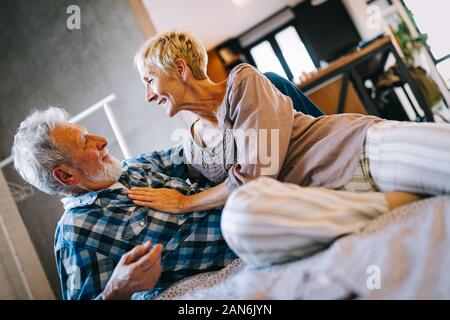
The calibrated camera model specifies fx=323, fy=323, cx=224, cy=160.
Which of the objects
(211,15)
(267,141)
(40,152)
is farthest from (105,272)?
(211,15)

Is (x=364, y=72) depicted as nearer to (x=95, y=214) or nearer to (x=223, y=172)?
(x=223, y=172)

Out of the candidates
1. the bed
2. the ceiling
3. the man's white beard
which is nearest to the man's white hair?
the man's white beard

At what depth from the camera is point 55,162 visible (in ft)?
3.84

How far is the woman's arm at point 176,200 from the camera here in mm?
1176

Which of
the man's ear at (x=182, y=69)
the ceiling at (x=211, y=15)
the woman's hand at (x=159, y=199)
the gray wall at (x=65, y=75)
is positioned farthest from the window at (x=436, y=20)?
the woman's hand at (x=159, y=199)

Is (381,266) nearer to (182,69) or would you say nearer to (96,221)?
(96,221)

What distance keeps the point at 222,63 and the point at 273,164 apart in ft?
24.7

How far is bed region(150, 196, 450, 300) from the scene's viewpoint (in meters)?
0.49

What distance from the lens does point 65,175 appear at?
120cm

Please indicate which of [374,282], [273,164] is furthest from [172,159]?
[374,282]

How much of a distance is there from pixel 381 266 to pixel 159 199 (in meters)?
0.83

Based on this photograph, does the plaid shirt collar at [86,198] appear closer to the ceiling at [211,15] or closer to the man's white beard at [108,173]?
the man's white beard at [108,173]

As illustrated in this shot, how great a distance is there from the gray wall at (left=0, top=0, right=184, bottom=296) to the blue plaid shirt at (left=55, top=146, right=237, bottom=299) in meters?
1.14

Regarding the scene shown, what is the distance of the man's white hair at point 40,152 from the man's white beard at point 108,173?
104mm
